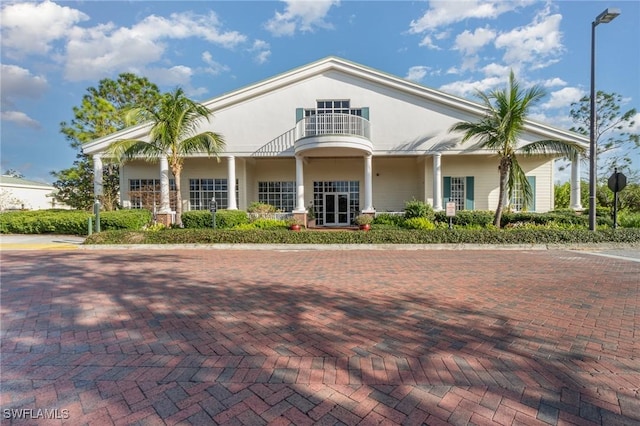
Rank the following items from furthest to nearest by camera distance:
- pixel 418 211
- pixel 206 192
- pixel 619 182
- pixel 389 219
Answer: pixel 206 192, pixel 389 219, pixel 418 211, pixel 619 182

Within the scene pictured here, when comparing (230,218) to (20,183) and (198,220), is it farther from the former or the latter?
(20,183)

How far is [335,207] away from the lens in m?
18.9

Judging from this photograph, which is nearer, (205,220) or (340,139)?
(205,220)

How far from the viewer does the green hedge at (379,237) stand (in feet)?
37.0

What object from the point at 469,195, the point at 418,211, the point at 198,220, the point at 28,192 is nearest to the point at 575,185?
the point at 469,195

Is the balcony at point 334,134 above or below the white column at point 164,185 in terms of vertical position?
above

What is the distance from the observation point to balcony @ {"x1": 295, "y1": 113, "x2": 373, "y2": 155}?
1495cm

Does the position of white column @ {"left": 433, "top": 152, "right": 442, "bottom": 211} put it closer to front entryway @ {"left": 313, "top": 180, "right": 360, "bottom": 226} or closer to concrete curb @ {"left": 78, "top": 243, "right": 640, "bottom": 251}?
front entryway @ {"left": 313, "top": 180, "right": 360, "bottom": 226}

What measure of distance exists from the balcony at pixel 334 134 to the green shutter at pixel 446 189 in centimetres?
486

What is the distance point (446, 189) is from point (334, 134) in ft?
24.4

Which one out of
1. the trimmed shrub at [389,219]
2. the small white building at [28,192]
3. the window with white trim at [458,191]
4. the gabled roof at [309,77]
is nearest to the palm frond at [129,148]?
the gabled roof at [309,77]

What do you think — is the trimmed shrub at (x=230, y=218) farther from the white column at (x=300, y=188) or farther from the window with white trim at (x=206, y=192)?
the window with white trim at (x=206, y=192)

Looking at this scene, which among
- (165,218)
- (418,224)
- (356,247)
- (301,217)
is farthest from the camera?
(165,218)

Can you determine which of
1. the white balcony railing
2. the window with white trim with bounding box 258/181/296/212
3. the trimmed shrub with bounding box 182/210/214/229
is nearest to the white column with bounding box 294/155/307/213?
the white balcony railing
